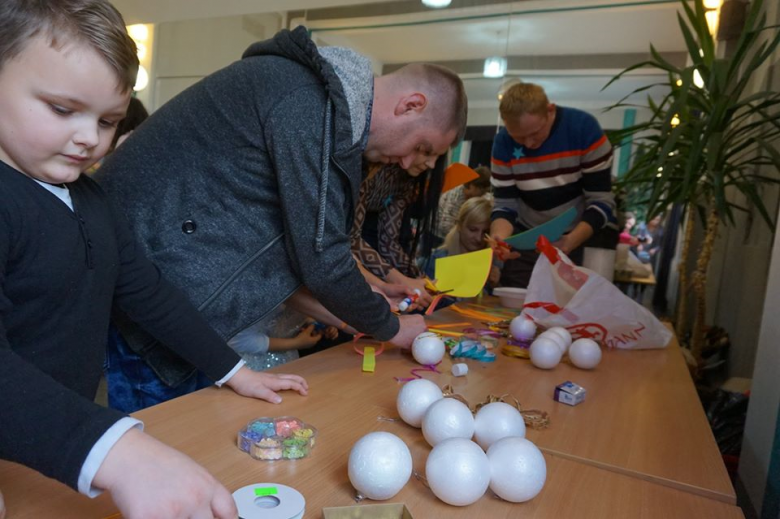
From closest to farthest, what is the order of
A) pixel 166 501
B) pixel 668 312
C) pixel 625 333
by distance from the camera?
pixel 166 501, pixel 625 333, pixel 668 312

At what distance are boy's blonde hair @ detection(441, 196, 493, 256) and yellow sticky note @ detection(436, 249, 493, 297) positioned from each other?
34.1 inches

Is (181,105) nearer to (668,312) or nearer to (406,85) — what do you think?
(406,85)

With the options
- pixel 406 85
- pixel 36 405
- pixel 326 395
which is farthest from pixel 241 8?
pixel 36 405

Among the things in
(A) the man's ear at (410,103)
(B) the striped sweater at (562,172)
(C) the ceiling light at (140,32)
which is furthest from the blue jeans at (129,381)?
(C) the ceiling light at (140,32)

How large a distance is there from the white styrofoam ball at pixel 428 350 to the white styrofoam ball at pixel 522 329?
0.29 meters

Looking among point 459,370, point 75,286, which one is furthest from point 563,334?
point 75,286

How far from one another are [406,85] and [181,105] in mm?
406

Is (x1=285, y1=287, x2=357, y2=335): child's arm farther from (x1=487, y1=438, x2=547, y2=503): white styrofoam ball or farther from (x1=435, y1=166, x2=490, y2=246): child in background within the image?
(x1=435, y1=166, x2=490, y2=246): child in background

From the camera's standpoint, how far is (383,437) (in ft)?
1.91

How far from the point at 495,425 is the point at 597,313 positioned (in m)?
0.75

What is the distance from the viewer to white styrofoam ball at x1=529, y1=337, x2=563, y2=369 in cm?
112

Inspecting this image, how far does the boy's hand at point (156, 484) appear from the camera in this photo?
1.33 ft

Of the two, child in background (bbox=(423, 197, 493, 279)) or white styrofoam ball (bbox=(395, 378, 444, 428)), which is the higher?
child in background (bbox=(423, 197, 493, 279))

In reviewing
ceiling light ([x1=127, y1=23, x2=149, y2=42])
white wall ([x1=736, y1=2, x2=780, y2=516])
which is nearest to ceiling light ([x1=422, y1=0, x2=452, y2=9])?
ceiling light ([x1=127, y1=23, x2=149, y2=42])
